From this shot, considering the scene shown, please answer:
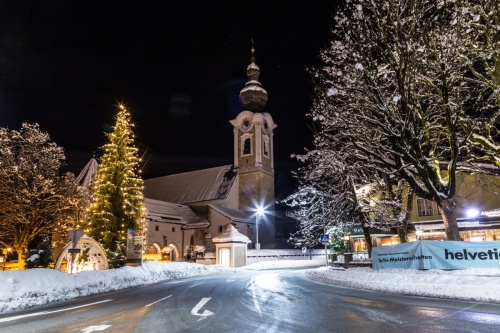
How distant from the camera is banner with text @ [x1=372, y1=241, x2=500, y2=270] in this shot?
1463 cm

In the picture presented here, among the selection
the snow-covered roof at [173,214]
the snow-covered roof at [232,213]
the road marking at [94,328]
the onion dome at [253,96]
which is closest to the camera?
the road marking at [94,328]

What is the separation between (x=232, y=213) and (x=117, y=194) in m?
23.7

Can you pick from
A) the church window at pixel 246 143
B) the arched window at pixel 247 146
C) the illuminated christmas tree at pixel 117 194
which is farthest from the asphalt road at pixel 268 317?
the church window at pixel 246 143

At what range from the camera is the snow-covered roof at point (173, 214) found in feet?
154

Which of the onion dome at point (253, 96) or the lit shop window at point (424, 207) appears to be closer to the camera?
the lit shop window at point (424, 207)

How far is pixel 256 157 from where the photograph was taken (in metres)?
55.9

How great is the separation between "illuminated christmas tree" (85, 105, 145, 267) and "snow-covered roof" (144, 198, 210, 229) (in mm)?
16656

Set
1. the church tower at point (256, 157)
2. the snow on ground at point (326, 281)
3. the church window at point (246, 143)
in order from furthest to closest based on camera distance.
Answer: the church window at point (246, 143) < the church tower at point (256, 157) < the snow on ground at point (326, 281)

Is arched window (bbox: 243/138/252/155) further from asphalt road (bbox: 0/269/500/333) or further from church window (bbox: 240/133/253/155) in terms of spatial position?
asphalt road (bbox: 0/269/500/333)

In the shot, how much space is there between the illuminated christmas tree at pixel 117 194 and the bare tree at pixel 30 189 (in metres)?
4.26

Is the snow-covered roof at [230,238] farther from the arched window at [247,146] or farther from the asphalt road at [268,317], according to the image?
the asphalt road at [268,317]

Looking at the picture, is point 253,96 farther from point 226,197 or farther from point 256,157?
point 226,197

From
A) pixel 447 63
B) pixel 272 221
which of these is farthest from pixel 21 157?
pixel 272 221

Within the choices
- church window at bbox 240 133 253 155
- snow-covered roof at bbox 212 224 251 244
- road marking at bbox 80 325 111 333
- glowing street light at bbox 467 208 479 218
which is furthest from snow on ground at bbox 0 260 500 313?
church window at bbox 240 133 253 155
